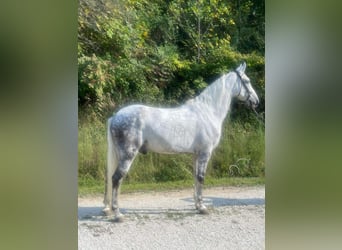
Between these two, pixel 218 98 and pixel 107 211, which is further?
pixel 218 98

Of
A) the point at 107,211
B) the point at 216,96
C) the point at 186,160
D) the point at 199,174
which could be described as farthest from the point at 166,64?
the point at 107,211

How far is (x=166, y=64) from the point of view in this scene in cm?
439

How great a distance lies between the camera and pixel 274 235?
4527 mm

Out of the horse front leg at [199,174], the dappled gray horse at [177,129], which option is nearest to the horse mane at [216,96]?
the dappled gray horse at [177,129]

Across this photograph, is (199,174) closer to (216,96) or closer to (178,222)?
(178,222)

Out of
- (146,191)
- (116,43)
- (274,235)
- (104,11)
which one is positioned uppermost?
(104,11)

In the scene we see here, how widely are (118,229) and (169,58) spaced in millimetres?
1678

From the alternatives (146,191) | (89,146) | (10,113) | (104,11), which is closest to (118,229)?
(146,191)

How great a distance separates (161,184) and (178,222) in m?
0.40

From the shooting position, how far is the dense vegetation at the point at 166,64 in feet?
14.1

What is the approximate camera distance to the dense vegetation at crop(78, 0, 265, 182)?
14.1 feet

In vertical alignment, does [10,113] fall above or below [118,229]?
above

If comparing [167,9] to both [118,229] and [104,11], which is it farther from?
[118,229]

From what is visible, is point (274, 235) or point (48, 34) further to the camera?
point (274, 235)
